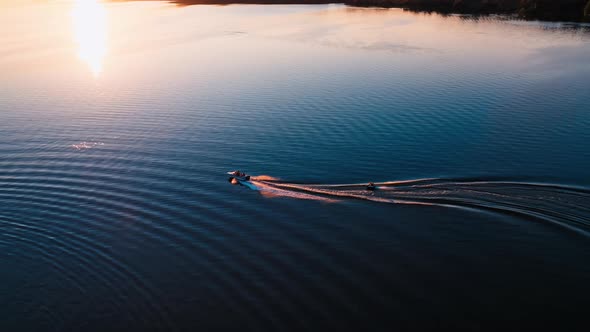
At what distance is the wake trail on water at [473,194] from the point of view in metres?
26.0

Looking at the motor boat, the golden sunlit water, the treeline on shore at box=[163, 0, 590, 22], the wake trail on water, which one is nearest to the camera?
the wake trail on water

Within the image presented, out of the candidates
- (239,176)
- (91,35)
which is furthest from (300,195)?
(91,35)

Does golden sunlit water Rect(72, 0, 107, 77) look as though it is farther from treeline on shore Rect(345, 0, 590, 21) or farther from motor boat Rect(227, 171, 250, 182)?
treeline on shore Rect(345, 0, 590, 21)

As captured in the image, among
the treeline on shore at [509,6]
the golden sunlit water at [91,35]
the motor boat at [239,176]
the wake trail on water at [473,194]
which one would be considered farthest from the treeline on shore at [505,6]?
the motor boat at [239,176]

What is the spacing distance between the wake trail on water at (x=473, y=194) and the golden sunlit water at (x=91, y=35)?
41374 millimetres

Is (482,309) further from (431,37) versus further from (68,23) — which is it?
(68,23)

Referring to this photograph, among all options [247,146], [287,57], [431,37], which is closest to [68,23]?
[287,57]

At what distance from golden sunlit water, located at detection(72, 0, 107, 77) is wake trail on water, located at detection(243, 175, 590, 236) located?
41374mm

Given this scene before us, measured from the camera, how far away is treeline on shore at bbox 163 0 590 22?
8419 centimetres

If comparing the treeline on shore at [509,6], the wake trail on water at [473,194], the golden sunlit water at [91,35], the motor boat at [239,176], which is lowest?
the wake trail on water at [473,194]

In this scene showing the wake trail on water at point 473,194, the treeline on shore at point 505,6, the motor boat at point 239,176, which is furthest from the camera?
the treeline on shore at point 505,6

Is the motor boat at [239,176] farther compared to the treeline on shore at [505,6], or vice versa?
the treeline on shore at [505,6]

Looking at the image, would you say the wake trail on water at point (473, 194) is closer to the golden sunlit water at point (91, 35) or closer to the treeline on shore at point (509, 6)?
the golden sunlit water at point (91, 35)

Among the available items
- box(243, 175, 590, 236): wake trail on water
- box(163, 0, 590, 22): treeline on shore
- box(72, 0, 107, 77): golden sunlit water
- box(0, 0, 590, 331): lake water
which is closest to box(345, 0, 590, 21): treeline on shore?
box(163, 0, 590, 22): treeline on shore
